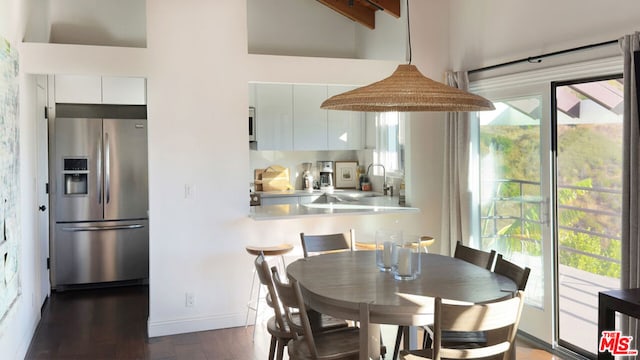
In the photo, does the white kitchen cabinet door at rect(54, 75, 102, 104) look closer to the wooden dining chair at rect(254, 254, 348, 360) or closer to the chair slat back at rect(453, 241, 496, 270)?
the wooden dining chair at rect(254, 254, 348, 360)

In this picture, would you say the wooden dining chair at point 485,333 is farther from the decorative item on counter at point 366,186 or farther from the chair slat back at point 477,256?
the decorative item on counter at point 366,186

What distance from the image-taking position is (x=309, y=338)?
8.35ft

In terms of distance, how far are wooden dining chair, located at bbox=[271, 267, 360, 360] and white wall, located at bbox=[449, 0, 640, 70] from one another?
91.4 inches

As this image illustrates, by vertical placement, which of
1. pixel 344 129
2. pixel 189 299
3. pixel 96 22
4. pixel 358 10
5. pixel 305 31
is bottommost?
pixel 189 299

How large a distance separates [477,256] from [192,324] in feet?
7.59

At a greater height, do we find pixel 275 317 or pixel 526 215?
pixel 526 215

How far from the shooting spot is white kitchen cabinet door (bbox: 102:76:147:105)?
18.9 ft

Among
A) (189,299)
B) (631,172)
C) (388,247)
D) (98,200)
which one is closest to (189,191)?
(189,299)

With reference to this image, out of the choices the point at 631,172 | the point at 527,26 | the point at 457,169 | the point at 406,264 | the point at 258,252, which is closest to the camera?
the point at 406,264

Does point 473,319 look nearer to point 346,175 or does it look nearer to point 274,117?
point 274,117

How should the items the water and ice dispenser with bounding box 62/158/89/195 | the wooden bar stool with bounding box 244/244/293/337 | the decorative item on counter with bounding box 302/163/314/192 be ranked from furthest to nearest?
1. the decorative item on counter with bounding box 302/163/314/192
2. the water and ice dispenser with bounding box 62/158/89/195
3. the wooden bar stool with bounding box 244/244/293/337

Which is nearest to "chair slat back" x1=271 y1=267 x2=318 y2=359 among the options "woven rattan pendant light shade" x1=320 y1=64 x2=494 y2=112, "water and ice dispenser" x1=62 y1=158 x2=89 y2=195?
"woven rattan pendant light shade" x1=320 y1=64 x2=494 y2=112

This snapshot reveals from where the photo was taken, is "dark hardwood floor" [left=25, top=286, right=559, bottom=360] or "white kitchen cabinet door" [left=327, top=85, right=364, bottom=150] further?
"white kitchen cabinet door" [left=327, top=85, right=364, bottom=150]

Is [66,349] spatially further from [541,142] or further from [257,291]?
[541,142]
